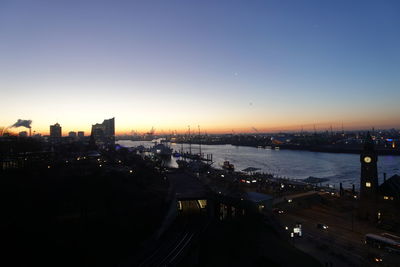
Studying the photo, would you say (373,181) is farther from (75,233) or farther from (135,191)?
(75,233)

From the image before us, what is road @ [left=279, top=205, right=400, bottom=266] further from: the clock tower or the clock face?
the clock face

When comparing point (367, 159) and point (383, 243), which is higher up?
point (367, 159)

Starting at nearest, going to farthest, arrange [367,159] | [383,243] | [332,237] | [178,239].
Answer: [178,239] → [383,243] → [332,237] → [367,159]

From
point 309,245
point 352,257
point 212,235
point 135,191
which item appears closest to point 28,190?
point 135,191

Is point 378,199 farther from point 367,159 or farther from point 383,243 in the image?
point 383,243

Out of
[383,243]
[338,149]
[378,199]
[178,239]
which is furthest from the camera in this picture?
[338,149]

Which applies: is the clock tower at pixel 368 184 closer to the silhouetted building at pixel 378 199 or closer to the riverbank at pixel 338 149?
the silhouetted building at pixel 378 199

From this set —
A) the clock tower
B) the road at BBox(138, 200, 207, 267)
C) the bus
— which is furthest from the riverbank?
the road at BBox(138, 200, 207, 267)

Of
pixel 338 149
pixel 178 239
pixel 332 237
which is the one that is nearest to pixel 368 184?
pixel 332 237
